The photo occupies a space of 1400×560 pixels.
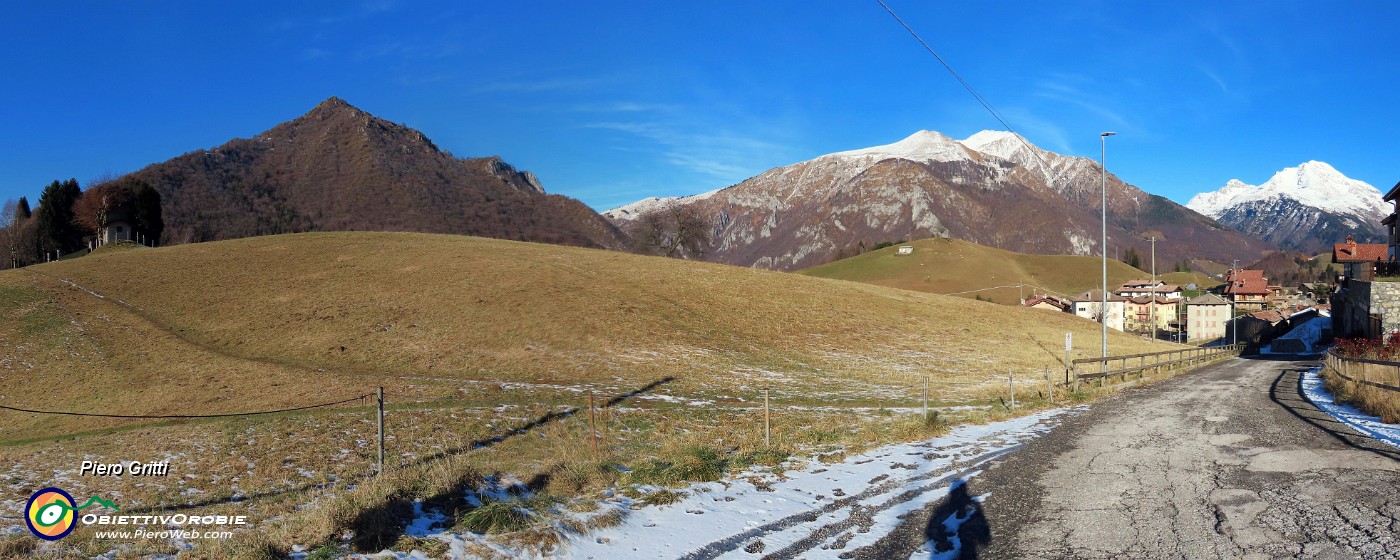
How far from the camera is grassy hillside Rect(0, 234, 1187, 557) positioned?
13141mm

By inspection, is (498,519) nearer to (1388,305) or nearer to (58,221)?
(1388,305)

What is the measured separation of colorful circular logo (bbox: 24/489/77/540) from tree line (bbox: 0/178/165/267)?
10841cm

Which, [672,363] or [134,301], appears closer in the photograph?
[672,363]

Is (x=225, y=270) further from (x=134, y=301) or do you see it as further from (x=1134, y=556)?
(x=1134, y=556)

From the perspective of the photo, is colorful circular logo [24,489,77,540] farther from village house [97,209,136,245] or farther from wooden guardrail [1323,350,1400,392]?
village house [97,209,136,245]

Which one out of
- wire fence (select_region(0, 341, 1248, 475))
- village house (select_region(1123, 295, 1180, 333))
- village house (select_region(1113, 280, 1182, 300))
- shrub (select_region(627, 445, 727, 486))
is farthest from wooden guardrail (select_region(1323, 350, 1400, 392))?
village house (select_region(1113, 280, 1182, 300))

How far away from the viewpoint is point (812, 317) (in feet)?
172

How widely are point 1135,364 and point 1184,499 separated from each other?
41.0 metres

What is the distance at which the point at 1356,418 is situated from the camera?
56.5 ft

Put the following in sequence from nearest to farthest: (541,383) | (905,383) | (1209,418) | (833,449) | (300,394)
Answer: (833,449), (1209,418), (300,394), (541,383), (905,383)

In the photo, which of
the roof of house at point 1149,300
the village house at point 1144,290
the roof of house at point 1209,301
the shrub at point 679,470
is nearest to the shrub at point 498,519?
the shrub at point 679,470

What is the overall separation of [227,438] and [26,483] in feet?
13.5

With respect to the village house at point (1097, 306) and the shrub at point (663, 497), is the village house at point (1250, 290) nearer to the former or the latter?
the village house at point (1097, 306)

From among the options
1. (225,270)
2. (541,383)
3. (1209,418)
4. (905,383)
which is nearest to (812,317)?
(905,383)
